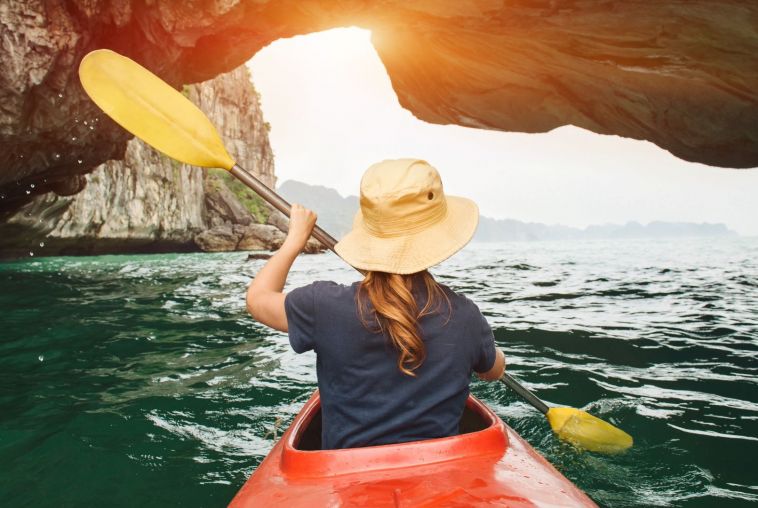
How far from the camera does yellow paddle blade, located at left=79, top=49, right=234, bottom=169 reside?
3195mm

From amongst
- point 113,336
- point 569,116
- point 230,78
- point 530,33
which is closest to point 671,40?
point 530,33

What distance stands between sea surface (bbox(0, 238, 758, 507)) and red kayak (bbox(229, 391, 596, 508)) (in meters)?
0.99

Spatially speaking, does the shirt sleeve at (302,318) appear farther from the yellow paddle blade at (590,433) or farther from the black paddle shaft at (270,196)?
the yellow paddle blade at (590,433)

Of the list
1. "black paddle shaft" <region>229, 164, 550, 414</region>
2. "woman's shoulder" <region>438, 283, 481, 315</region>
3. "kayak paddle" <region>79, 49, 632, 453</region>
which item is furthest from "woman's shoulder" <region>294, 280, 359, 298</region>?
"kayak paddle" <region>79, 49, 632, 453</region>

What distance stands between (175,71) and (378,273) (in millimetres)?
9666

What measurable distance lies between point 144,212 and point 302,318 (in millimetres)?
29476

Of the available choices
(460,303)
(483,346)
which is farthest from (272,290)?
(483,346)

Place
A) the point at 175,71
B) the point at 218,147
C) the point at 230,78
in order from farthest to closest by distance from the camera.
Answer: the point at 230,78, the point at 175,71, the point at 218,147

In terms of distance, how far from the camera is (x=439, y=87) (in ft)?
40.1

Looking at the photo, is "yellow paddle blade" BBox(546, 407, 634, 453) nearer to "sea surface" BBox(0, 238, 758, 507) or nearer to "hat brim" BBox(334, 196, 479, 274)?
"sea surface" BBox(0, 238, 758, 507)

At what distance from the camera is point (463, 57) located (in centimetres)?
1016

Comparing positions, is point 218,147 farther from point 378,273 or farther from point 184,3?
point 184,3

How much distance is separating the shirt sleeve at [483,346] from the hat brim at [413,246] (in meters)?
0.26

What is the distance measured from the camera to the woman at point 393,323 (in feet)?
4.99
